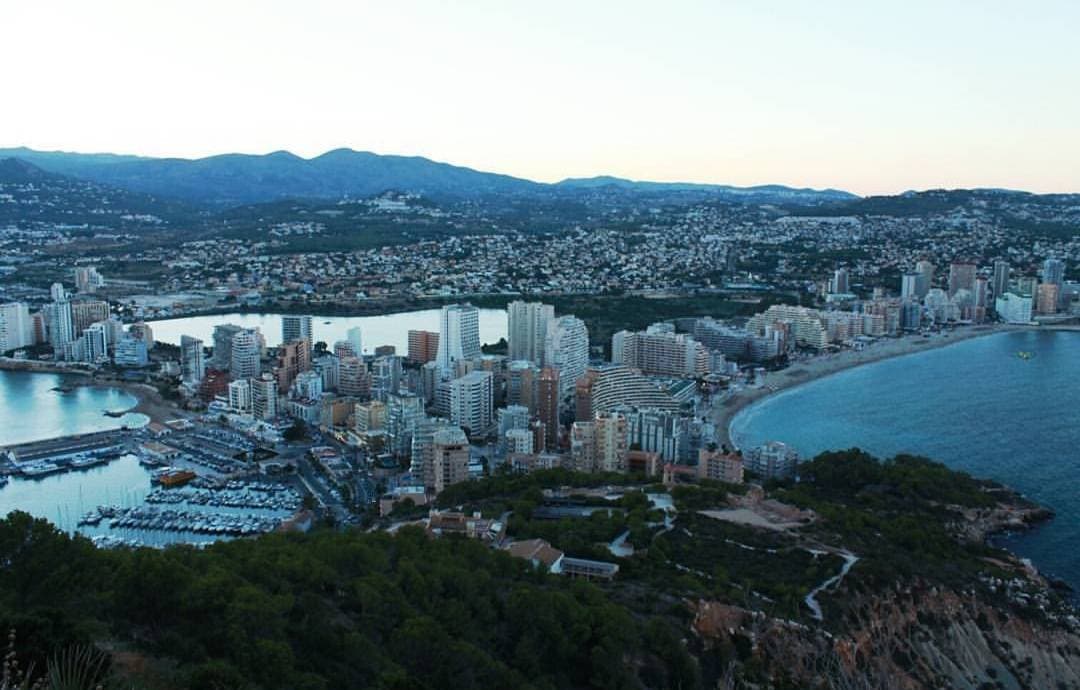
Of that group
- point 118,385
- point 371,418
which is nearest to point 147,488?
point 371,418

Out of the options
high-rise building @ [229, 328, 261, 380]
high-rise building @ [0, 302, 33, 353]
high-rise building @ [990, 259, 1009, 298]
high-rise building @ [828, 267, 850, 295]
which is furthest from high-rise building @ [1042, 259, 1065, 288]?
high-rise building @ [0, 302, 33, 353]

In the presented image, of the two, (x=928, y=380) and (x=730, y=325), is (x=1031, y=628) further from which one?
(x=730, y=325)

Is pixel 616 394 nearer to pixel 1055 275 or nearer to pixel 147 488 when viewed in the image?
pixel 147 488

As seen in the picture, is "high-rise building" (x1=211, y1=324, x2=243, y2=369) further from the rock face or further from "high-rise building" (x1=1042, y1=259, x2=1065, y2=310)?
"high-rise building" (x1=1042, y1=259, x2=1065, y2=310)

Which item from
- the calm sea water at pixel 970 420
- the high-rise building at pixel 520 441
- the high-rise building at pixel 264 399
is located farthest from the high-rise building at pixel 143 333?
the calm sea water at pixel 970 420

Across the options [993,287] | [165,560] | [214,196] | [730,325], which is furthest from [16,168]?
[165,560]

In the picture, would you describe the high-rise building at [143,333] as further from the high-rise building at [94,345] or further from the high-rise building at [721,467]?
the high-rise building at [721,467]
